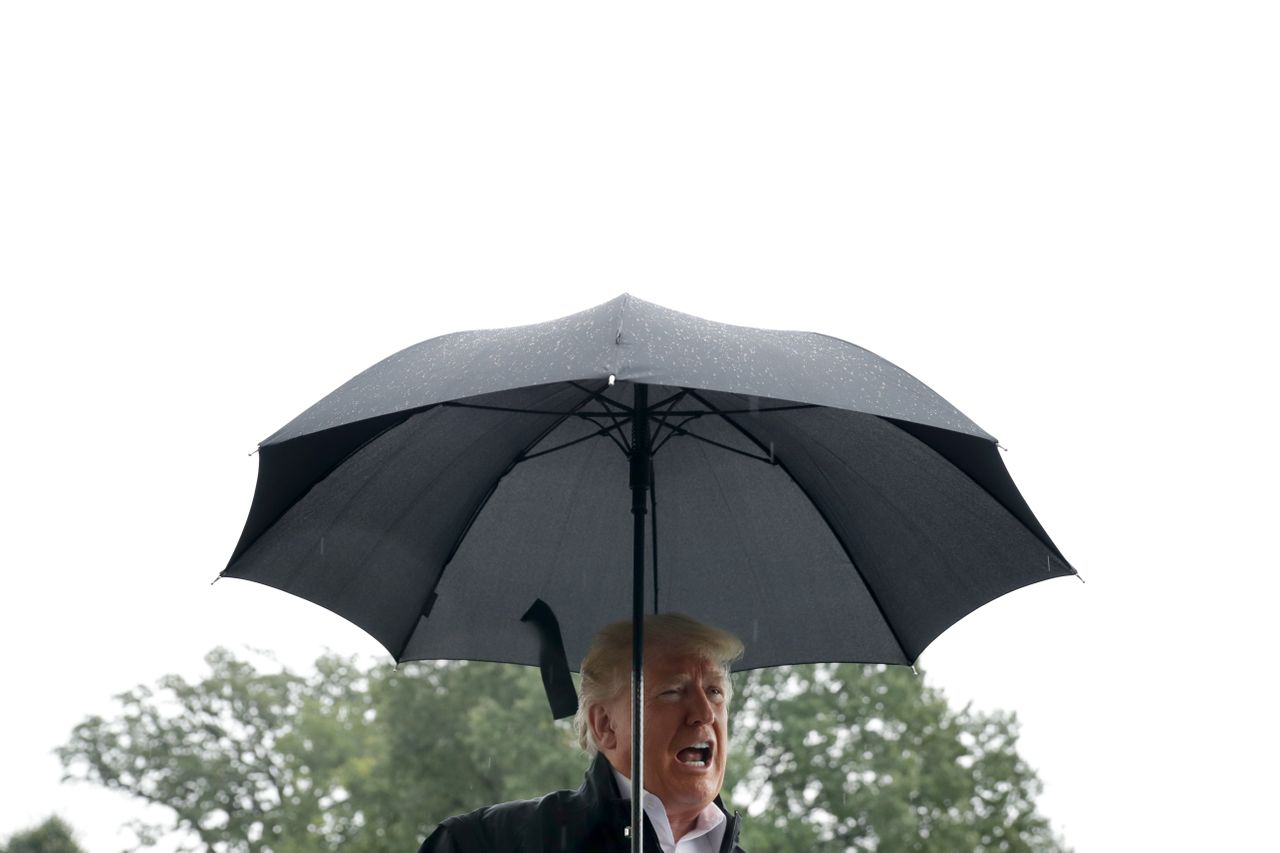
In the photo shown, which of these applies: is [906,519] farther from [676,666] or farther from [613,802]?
[613,802]

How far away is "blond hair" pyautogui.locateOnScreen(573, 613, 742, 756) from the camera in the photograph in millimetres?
3545

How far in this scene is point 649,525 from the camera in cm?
384

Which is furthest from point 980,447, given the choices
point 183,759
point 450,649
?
point 183,759

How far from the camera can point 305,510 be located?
11.7ft

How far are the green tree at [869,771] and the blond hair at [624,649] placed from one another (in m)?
23.0

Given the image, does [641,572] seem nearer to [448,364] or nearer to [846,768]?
[448,364]

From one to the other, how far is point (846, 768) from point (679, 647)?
24.4 meters

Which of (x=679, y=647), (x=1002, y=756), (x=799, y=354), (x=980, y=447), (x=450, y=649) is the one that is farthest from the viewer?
(x=1002, y=756)

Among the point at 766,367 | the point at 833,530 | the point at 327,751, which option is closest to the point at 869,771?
the point at 327,751

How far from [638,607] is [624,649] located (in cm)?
31

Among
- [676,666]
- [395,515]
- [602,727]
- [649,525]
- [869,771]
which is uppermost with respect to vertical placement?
[869,771]

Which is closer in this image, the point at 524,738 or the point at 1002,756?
the point at 524,738

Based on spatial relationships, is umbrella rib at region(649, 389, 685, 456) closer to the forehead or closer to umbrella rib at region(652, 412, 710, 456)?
umbrella rib at region(652, 412, 710, 456)

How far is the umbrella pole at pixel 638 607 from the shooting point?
3170 millimetres
